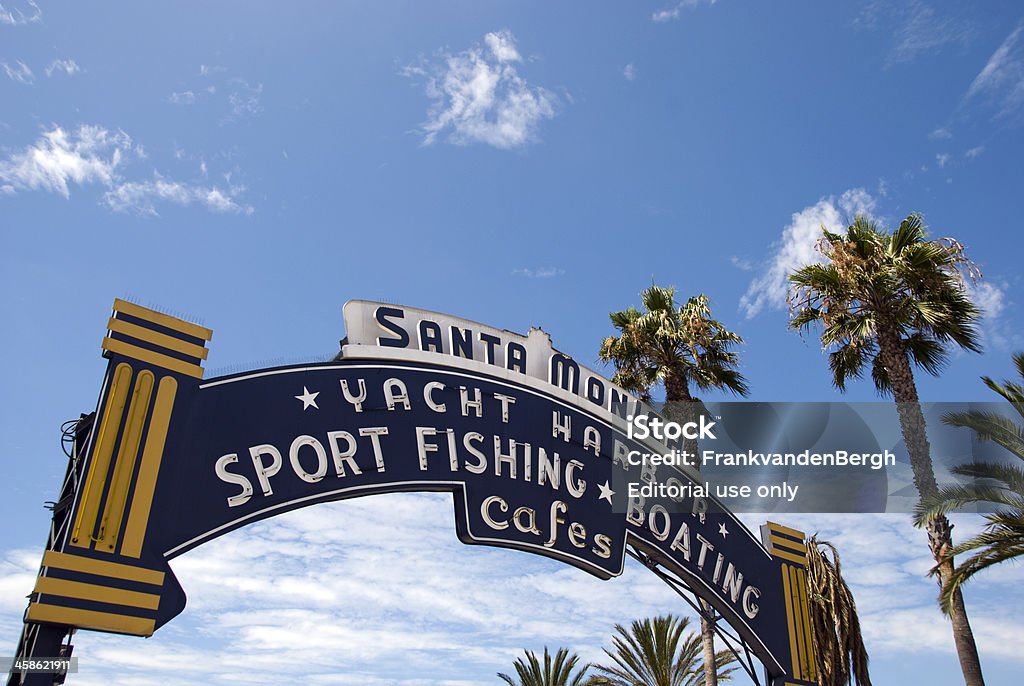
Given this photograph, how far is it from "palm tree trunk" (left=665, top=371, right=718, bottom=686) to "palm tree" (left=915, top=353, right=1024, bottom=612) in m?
4.92

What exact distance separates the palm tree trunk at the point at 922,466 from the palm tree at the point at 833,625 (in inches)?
75.6

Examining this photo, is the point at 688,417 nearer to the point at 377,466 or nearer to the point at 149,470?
the point at 377,466

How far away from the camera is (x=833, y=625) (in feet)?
58.0

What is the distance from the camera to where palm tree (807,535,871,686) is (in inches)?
678

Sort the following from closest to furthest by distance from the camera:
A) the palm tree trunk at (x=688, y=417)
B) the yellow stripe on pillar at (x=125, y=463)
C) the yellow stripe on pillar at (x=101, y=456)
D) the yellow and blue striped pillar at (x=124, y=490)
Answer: the yellow and blue striped pillar at (x=124, y=490), the yellow stripe on pillar at (x=101, y=456), the yellow stripe on pillar at (x=125, y=463), the palm tree trunk at (x=688, y=417)

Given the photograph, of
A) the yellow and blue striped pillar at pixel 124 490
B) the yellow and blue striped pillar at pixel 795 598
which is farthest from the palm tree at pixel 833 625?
the yellow and blue striped pillar at pixel 124 490

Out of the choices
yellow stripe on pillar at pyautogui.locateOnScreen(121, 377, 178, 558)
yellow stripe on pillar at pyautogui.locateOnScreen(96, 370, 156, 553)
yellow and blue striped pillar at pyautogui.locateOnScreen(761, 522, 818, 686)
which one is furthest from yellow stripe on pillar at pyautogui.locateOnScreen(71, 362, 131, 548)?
yellow and blue striped pillar at pyautogui.locateOnScreen(761, 522, 818, 686)

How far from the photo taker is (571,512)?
610 inches

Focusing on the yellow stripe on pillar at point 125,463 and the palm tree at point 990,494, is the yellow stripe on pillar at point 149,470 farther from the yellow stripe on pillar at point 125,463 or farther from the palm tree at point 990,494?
the palm tree at point 990,494

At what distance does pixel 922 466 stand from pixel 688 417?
540 cm

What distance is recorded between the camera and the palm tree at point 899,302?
1895cm

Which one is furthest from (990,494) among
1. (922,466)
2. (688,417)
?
(688,417)

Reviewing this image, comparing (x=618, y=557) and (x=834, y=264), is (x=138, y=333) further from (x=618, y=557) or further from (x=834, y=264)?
(x=834, y=264)

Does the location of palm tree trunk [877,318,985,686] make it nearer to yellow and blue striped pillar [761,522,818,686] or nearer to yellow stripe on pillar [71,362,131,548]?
yellow and blue striped pillar [761,522,818,686]
